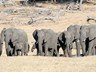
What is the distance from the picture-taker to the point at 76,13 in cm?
4659

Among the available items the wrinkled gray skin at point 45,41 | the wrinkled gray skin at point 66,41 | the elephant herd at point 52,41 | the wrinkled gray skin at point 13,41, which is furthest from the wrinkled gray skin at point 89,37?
the wrinkled gray skin at point 13,41

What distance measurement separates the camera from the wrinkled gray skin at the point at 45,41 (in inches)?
933

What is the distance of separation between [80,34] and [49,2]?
33664mm

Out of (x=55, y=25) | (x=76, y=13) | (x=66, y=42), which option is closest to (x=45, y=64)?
(x=66, y=42)

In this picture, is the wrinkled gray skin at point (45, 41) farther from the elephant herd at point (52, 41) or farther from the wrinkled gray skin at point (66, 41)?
the wrinkled gray skin at point (66, 41)

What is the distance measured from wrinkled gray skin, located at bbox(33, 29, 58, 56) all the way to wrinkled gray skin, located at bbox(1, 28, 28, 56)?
755mm

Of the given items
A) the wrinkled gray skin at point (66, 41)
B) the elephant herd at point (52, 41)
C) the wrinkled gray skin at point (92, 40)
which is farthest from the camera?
the wrinkled gray skin at point (92, 40)

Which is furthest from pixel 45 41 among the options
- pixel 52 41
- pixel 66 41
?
pixel 66 41

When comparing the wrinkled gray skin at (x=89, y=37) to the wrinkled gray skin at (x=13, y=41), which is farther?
the wrinkled gray skin at (x=89, y=37)

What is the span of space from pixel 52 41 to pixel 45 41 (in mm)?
371

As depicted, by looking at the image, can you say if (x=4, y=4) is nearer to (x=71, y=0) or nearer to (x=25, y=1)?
(x=25, y=1)

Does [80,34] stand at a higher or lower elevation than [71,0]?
higher

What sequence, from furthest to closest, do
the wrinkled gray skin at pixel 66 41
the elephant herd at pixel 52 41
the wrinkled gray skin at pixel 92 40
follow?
the wrinkled gray skin at pixel 92 40, the elephant herd at pixel 52 41, the wrinkled gray skin at pixel 66 41

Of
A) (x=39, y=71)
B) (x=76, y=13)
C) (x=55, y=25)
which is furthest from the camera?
(x=76, y=13)
